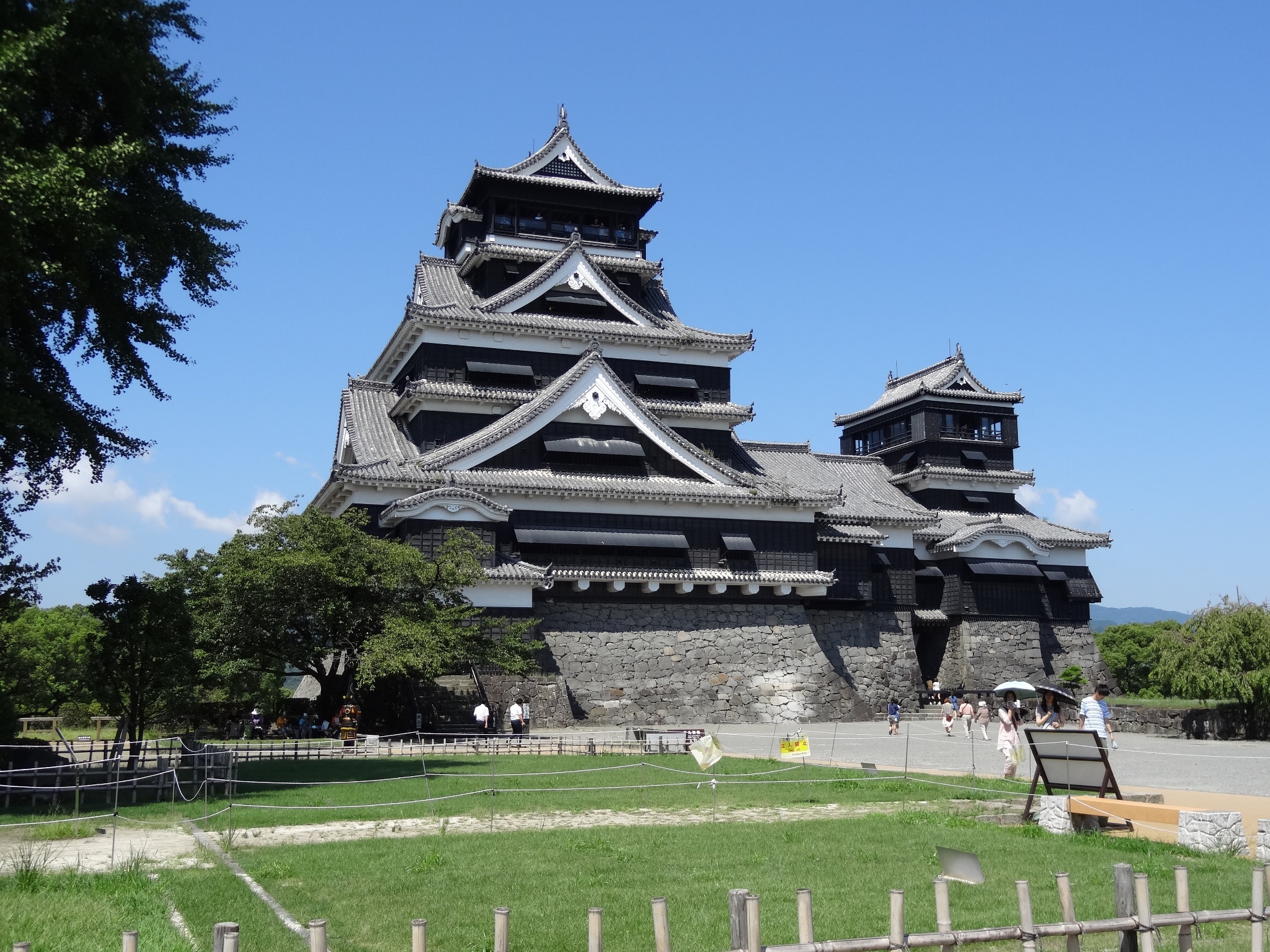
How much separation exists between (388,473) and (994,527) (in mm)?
25815

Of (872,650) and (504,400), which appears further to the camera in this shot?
(872,650)

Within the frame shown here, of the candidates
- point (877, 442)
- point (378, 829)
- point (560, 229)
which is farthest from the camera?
point (877, 442)

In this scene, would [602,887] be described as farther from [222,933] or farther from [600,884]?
[222,933]

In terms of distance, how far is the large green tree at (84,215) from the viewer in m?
13.9

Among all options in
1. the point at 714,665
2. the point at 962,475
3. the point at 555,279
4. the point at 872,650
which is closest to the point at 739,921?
the point at 714,665

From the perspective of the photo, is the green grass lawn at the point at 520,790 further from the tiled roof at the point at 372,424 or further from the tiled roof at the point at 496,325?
the tiled roof at the point at 496,325

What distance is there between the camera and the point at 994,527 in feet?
151

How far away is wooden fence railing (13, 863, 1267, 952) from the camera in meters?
5.52

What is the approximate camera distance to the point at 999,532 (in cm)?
4631

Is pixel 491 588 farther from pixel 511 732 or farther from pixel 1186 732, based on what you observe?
pixel 1186 732

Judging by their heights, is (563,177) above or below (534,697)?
above

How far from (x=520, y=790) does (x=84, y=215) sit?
33.4 feet

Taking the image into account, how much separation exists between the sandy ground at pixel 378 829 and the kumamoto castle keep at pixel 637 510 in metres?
16.8

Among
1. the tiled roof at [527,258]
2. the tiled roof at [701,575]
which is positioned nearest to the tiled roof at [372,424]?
the tiled roof at [527,258]
